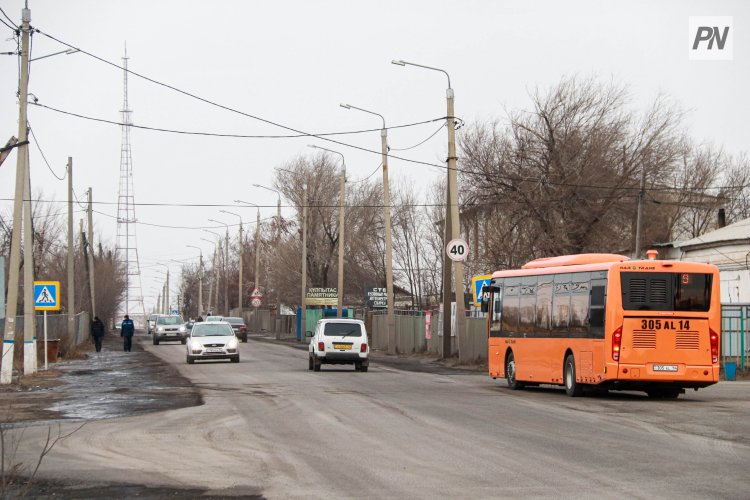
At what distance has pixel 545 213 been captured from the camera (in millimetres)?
48875

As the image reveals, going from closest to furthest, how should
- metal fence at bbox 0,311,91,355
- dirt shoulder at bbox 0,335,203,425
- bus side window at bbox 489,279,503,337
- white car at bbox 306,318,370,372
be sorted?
dirt shoulder at bbox 0,335,203,425 < bus side window at bbox 489,279,503,337 < white car at bbox 306,318,370,372 < metal fence at bbox 0,311,91,355

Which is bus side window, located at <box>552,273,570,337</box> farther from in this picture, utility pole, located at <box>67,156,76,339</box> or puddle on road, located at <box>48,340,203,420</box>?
utility pole, located at <box>67,156,76,339</box>

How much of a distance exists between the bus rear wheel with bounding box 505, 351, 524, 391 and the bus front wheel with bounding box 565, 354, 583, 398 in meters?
2.85

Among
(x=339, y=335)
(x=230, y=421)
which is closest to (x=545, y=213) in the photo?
(x=339, y=335)

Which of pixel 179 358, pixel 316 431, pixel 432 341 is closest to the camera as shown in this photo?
pixel 316 431

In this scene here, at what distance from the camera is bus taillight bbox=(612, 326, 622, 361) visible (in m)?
23.3

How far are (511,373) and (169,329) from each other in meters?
42.9

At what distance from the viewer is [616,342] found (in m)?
23.4

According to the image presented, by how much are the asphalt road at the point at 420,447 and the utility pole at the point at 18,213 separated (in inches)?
288

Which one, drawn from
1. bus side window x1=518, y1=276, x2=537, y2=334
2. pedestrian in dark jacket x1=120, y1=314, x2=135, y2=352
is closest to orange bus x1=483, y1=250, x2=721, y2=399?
bus side window x1=518, y1=276, x2=537, y2=334

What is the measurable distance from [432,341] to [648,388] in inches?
1018

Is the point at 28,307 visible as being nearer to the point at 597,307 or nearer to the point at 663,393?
the point at 597,307

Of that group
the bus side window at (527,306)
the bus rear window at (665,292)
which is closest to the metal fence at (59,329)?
the bus side window at (527,306)

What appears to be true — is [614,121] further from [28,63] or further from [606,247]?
[28,63]
